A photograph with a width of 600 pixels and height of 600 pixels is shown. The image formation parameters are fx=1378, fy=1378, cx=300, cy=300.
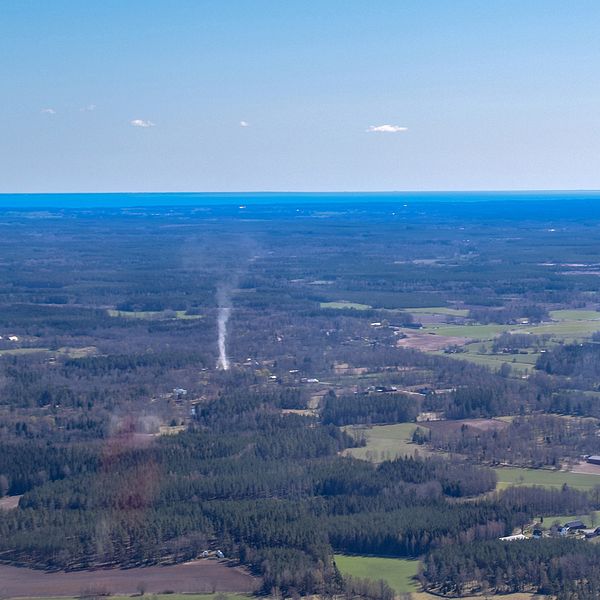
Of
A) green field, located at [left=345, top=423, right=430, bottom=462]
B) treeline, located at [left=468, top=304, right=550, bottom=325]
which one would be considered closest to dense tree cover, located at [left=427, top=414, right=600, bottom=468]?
green field, located at [left=345, top=423, right=430, bottom=462]

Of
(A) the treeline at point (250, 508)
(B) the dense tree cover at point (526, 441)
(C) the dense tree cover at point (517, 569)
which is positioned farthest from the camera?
(B) the dense tree cover at point (526, 441)

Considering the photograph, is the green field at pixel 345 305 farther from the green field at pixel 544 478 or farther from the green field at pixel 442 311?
the green field at pixel 544 478

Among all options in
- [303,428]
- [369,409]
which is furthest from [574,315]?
[303,428]

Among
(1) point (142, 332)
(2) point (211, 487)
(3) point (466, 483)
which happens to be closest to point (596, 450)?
(3) point (466, 483)

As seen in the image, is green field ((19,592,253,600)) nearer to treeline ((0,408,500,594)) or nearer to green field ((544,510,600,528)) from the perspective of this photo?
treeline ((0,408,500,594))

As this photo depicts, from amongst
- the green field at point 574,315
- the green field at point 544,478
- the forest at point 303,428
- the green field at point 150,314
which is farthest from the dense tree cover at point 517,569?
the green field at point 150,314
